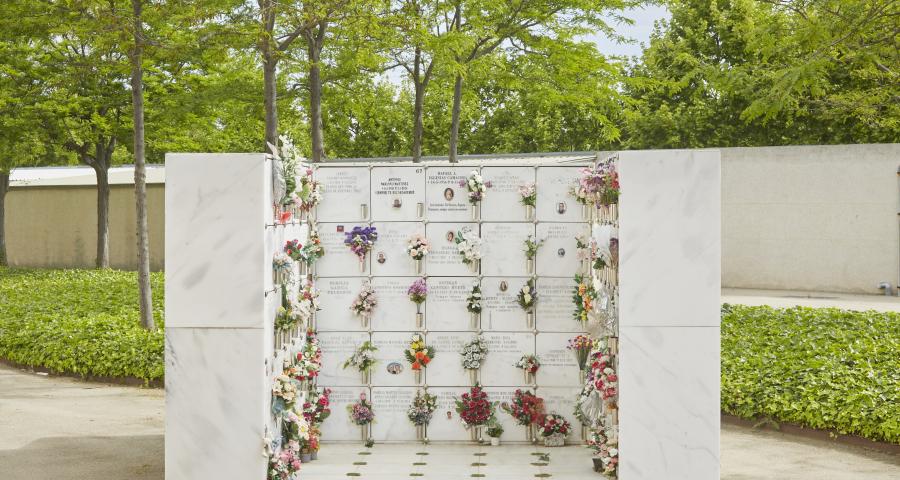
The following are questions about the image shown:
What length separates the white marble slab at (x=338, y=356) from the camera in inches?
324

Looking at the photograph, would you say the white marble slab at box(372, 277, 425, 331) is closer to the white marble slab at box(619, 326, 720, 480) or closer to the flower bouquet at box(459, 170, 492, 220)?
the flower bouquet at box(459, 170, 492, 220)

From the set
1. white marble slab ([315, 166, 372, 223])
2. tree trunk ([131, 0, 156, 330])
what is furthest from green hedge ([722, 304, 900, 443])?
tree trunk ([131, 0, 156, 330])

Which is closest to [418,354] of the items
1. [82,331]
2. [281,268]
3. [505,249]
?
[505,249]

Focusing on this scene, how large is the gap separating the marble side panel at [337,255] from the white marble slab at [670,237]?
2.59 m

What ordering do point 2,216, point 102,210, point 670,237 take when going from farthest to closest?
point 2,216
point 102,210
point 670,237

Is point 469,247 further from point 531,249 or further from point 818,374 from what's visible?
point 818,374

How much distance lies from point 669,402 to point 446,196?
278cm

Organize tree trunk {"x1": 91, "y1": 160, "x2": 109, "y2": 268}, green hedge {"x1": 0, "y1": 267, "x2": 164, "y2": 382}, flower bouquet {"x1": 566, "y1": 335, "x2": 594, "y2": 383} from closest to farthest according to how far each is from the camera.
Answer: flower bouquet {"x1": 566, "y1": 335, "x2": 594, "y2": 383}, green hedge {"x1": 0, "y1": 267, "x2": 164, "y2": 382}, tree trunk {"x1": 91, "y1": 160, "x2": 109, "y2": 268}

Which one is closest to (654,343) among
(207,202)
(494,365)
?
(494,365)

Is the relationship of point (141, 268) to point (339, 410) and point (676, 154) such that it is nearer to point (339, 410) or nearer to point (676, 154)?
point (339, 410)

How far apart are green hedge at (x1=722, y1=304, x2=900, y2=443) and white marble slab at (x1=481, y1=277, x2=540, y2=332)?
7.59ft

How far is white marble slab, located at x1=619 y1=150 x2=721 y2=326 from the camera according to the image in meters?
6.39

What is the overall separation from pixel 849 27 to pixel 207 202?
733cm

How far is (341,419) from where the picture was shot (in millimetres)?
8250
